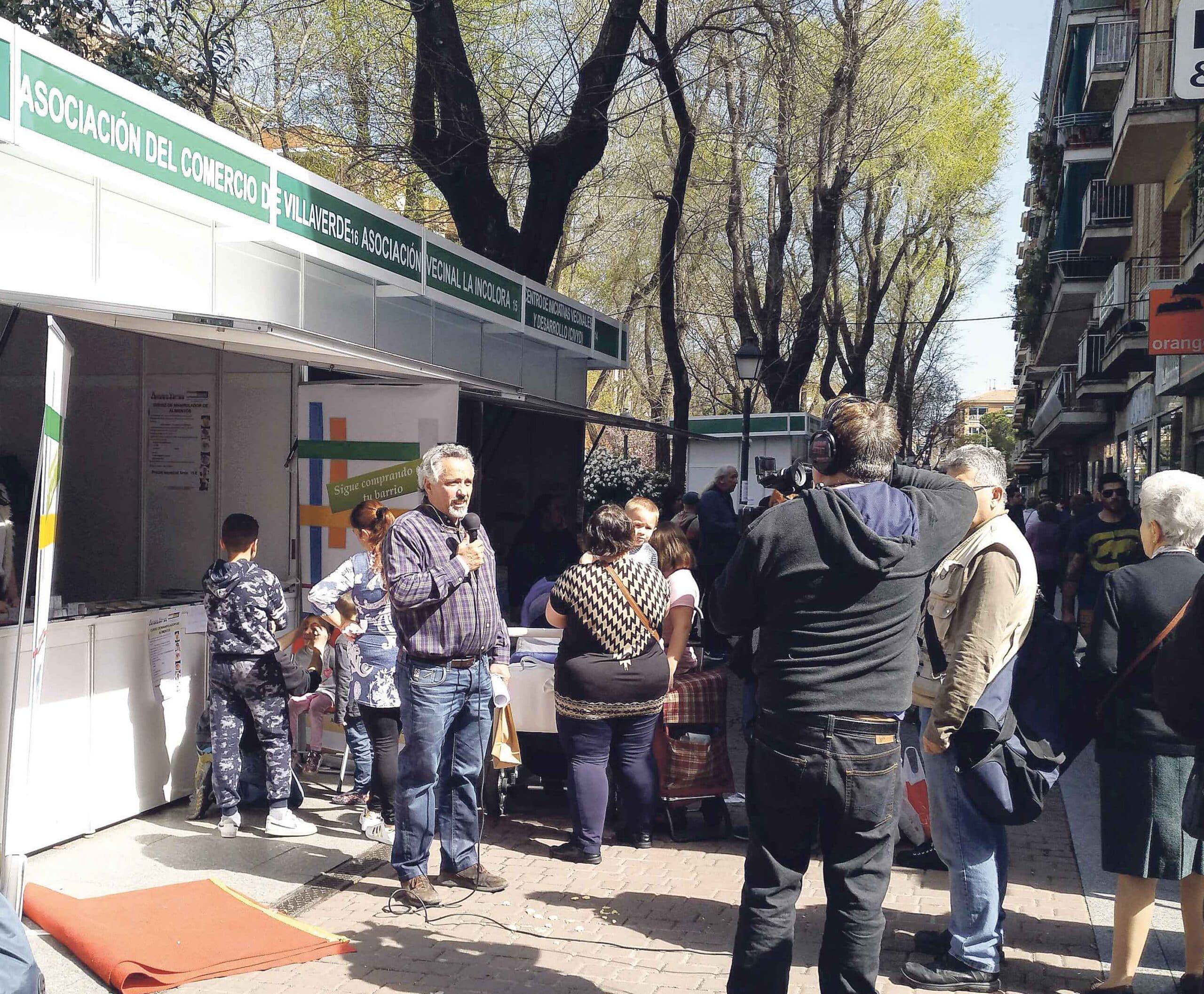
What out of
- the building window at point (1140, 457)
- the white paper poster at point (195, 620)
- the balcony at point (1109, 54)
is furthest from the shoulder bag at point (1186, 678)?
the balcony at point (1109, 54)

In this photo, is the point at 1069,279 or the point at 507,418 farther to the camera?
the point at 1069,279

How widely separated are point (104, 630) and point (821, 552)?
424 cm

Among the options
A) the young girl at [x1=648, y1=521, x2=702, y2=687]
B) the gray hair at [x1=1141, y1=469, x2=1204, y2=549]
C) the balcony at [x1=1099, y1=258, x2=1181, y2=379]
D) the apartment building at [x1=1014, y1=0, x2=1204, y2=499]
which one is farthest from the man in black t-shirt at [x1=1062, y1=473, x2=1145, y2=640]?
the balcony at [x1=1099, y1=258, x2=1181, y2=379]

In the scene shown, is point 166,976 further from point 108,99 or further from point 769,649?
point 108,99

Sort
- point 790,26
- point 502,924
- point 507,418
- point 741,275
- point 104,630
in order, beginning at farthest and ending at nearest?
point 741,275 → point 790,26 → point 507,418 → point 104,630 → point 502,924

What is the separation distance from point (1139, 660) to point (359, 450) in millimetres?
4845

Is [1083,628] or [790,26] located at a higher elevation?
[790,26]

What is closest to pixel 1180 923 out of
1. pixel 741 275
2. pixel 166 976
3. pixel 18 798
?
pixel 166 976

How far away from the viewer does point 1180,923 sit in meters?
4.84

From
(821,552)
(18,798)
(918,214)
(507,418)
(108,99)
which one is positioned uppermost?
(918,214)

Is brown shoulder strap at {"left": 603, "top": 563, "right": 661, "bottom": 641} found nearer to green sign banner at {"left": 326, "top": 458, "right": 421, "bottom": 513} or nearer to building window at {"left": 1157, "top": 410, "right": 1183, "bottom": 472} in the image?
green sign banner at {"left": 326, "top": 458, "right": 421, "bottom": 513}

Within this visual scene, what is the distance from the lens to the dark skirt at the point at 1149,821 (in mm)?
3844

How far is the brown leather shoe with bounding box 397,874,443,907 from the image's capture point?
492 cm

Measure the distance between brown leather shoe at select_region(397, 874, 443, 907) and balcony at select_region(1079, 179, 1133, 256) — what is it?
80.6ft
